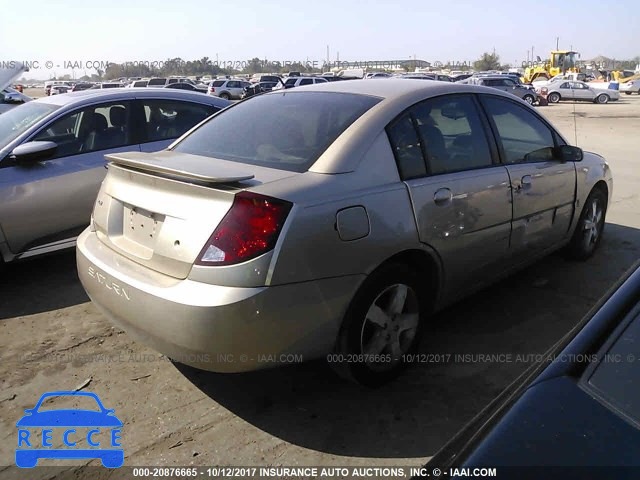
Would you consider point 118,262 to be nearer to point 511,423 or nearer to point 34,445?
point 34,445

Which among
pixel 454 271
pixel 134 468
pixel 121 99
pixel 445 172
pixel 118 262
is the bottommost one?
pixel 134 468

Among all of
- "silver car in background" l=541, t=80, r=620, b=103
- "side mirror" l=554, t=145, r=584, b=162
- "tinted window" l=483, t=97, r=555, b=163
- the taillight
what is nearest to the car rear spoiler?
the taillight

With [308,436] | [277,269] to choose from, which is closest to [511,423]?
[277,269]

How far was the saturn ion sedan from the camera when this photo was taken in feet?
8.05

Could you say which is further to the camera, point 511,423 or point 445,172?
point 445,172

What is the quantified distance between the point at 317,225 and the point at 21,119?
12.4 feet

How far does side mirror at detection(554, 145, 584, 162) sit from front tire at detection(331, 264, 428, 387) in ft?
6.21

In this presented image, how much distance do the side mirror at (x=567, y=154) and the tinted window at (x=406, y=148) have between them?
1646 millimetres

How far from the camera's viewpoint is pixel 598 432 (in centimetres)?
138

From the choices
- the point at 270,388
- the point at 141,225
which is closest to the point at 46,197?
the point at 141,225

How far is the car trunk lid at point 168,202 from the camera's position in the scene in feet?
8.28

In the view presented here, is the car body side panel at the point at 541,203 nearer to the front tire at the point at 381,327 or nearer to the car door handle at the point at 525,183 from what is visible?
the car door handle at the point at 525,183

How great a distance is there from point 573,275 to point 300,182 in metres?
3.15

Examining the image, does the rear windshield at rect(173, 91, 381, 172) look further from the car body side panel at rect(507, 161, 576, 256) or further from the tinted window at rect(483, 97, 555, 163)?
the car body side panel at rect(507, 161, 576, 256)
